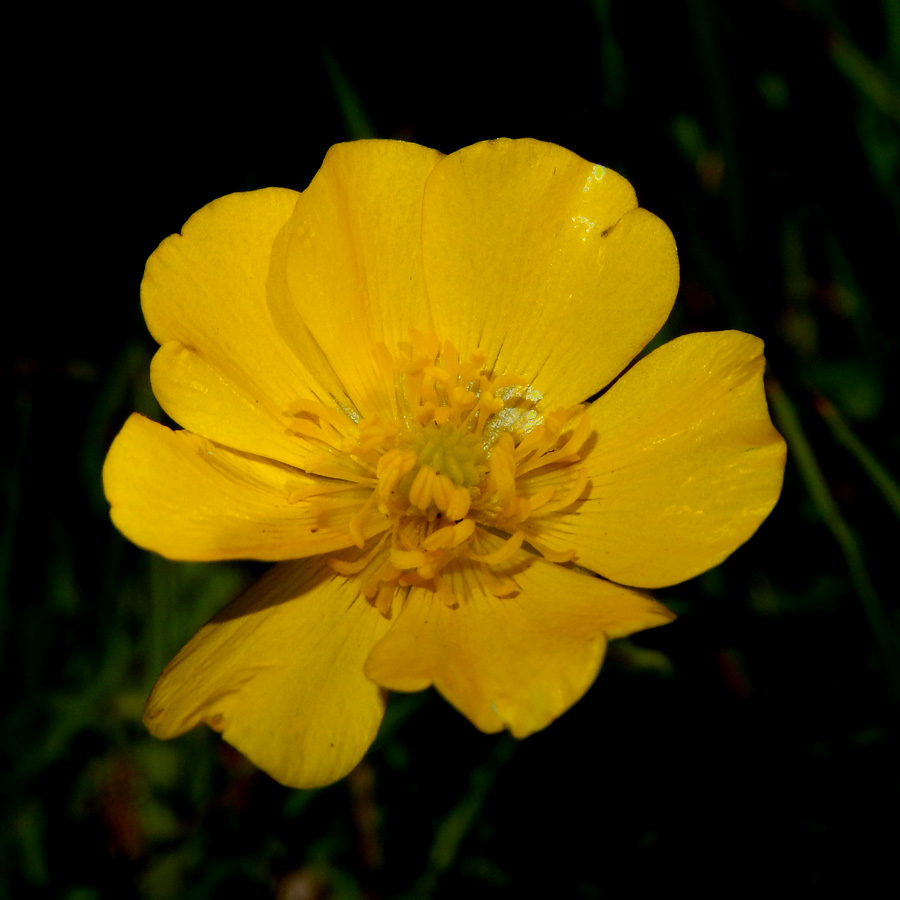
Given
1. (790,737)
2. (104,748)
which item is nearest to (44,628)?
(104,748)

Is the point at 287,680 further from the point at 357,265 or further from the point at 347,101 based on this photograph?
the point at 347,101

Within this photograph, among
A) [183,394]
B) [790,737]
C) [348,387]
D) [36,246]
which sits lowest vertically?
[790,737]

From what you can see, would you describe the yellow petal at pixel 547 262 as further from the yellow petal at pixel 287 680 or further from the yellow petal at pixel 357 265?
the yellow petal at pixel 287 680

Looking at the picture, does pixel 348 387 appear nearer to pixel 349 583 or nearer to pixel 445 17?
pixel 349 583

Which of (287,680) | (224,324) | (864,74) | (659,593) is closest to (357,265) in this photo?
(224,324)

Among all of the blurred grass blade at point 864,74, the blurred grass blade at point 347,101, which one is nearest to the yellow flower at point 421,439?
the blurred grass blade at point 347,101
